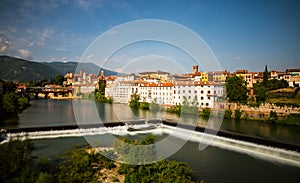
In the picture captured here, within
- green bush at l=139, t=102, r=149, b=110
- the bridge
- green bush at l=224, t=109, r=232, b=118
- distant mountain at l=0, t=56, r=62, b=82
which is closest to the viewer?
green bush at l=224, t=109, r=232, b=118

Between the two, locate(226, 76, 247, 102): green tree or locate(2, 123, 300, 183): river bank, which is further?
locate(226, 76, 247, 102): green tree

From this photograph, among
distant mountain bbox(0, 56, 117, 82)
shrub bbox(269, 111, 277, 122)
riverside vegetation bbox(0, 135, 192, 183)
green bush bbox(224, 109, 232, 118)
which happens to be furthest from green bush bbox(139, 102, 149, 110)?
distant mountain bbox(0, 56, 117, 82)

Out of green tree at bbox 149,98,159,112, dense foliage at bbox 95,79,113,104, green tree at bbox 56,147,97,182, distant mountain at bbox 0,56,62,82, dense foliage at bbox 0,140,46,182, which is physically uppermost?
distant mountain at bbox 0,56,62,82

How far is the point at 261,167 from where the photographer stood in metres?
4.38

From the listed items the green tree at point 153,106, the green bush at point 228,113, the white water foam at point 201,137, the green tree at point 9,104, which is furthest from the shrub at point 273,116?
the green tree at point 9,104

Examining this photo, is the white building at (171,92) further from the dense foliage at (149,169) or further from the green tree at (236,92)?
the dense foliage at (149,169)

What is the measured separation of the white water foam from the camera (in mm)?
4723

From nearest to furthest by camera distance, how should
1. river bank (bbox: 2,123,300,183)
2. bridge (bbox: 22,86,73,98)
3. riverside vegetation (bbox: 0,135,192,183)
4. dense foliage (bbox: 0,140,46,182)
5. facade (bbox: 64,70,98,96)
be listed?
dense foliage (bbox: 0,140,46,182)
riverside vegetation (bbox: 0,135,192,183)
river bank (bbox: 2,123,300,183)
facade (bbox: 64,70,98,96)
bridge (bbox: 22,86,73,98)

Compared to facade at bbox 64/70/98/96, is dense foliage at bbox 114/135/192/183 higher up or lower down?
lower down

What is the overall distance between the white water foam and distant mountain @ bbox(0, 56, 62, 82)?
46.0 meters

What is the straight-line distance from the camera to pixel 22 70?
4888cm

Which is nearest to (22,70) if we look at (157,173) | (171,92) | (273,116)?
(171,92)

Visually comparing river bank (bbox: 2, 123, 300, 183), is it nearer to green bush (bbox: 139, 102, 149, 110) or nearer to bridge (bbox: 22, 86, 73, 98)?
green bush (bbox: 139, 102, 149, 110)

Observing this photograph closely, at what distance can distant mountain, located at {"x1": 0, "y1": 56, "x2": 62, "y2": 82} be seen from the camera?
46.7 m
